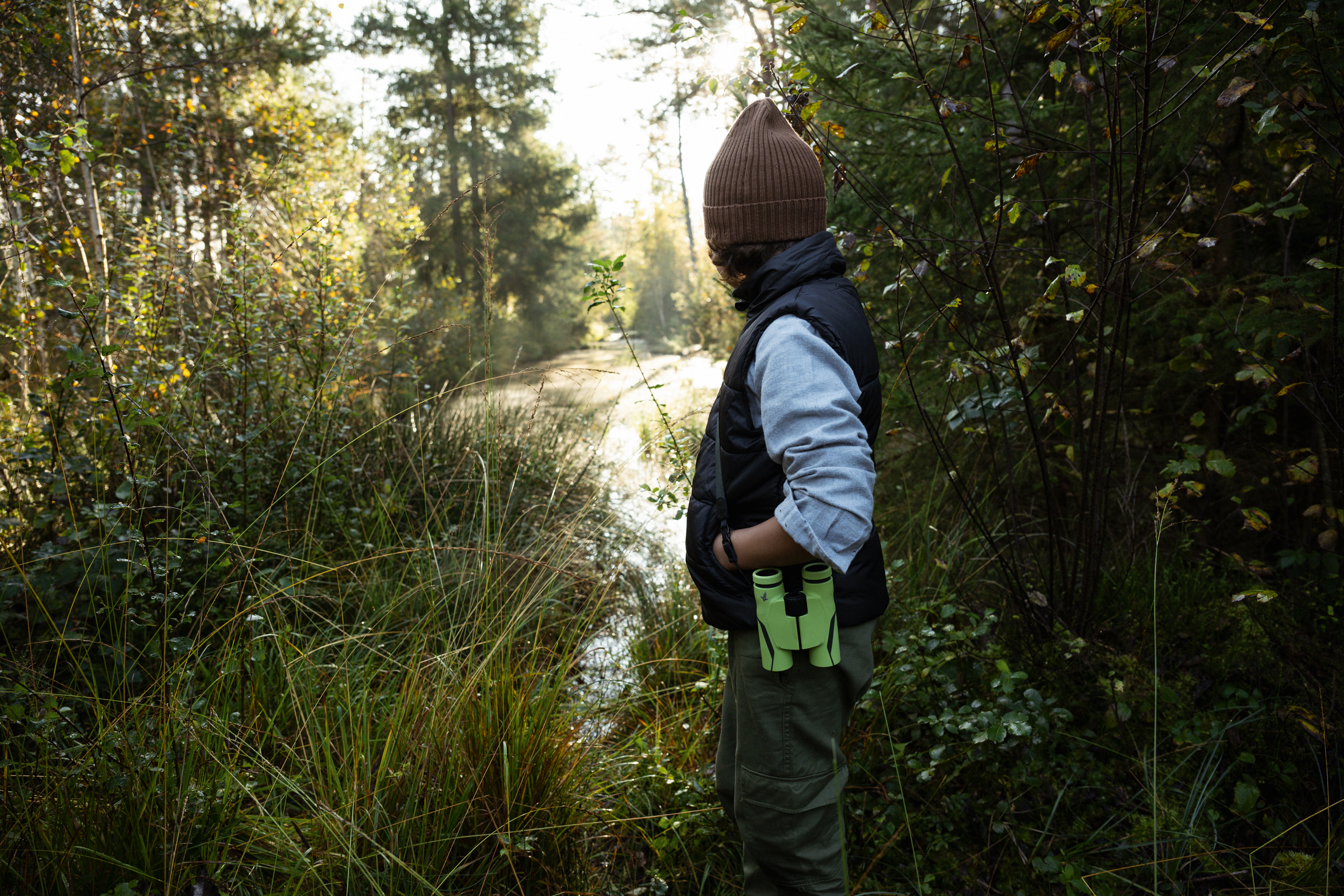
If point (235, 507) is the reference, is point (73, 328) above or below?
above

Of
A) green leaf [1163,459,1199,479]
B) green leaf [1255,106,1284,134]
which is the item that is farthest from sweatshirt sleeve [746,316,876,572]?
green leaf [1163,459,1199,479]

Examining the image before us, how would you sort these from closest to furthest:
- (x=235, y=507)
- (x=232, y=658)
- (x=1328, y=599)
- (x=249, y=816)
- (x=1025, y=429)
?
(x=249, y=816) < (x=232, y=658) < (x=235, y=507) < (x=1328, y=599) < (x=1025, y=429)

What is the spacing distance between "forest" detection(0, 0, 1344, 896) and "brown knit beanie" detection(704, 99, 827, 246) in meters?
0.30

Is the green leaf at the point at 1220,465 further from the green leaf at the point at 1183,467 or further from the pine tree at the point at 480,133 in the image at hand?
the pine tree at the point at 480,133

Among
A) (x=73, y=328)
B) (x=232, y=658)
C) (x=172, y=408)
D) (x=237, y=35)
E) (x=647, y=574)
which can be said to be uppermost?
(x=237, y=35)

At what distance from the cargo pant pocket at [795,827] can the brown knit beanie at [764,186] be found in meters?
1.16

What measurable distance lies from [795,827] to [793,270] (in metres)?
1.16

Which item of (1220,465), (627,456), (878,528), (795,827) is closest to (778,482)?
(795,827)

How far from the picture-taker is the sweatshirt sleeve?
4.12 feet

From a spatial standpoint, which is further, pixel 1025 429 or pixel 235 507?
pixel 1025 429

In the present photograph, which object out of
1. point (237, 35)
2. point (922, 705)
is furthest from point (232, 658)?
point (237, 35)

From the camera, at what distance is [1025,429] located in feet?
10.6

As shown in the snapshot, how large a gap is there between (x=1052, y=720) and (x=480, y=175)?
18068mm

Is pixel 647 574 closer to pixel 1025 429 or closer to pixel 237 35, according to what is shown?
pixel 1025 429
